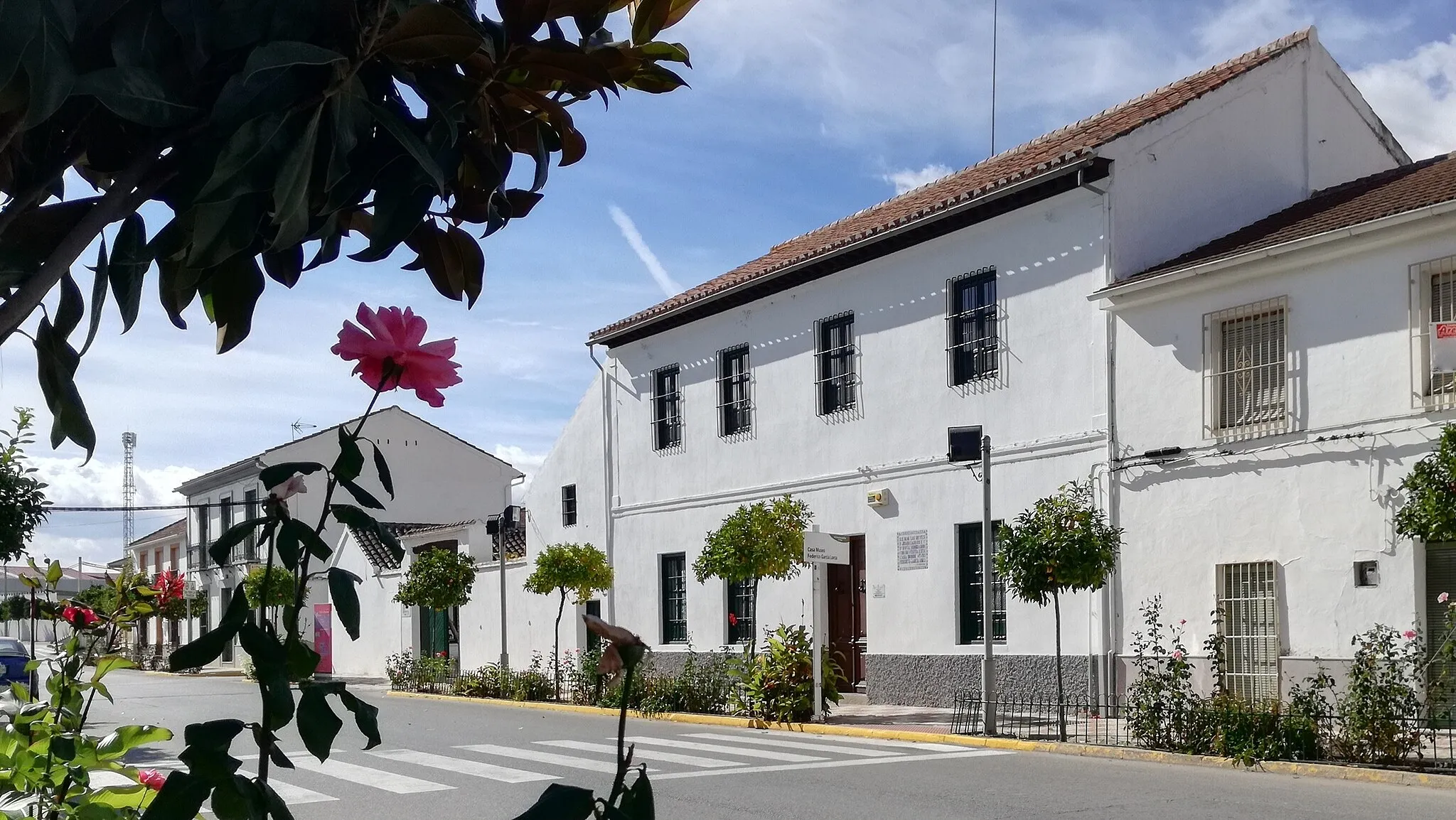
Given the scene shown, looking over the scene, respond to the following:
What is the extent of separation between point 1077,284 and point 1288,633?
17.2 ft

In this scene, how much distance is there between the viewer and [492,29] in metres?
2.06

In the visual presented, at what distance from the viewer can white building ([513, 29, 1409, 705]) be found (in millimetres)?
18219

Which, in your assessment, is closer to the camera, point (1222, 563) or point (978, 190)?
point (1222, 563)

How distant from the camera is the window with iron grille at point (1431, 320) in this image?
563 inches

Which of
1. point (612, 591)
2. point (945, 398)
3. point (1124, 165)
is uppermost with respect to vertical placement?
point (1124, 165)

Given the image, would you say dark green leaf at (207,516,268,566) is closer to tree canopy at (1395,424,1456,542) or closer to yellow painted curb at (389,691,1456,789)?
yellow painted curb at (389,691,1456,789)

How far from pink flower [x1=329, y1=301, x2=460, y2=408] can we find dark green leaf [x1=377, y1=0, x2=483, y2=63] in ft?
1.93

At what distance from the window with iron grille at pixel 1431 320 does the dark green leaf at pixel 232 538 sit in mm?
14409

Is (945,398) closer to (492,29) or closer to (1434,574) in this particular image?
(1434,574)

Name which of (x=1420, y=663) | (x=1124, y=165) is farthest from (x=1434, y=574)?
(x=1124, y=165)

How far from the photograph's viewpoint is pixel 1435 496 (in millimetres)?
12688

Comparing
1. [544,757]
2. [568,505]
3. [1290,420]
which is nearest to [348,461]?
[544,757]

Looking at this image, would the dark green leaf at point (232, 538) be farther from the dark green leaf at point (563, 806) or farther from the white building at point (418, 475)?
the white building at point (418, 475)

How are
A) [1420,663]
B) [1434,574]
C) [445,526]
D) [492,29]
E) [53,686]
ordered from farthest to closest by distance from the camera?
[445,526]
[1434,574]
[1420,663]
[53,686]
[492,29]
